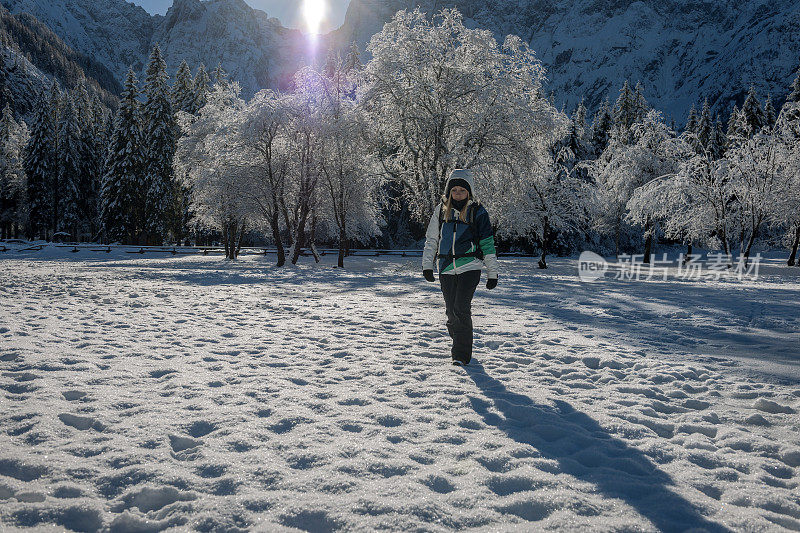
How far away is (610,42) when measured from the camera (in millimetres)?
137250

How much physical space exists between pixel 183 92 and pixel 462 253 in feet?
142

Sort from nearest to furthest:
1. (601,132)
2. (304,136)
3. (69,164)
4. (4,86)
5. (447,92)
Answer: (447,92), (304,136), (69,164), (601,132), (4,86)

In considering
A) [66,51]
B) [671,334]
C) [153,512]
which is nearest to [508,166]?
[671,334]

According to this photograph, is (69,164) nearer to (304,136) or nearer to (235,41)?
(304,136)

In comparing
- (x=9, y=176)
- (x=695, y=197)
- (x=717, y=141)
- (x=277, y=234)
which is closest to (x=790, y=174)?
(x=695, y=197)

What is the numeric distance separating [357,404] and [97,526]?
7.28 ft

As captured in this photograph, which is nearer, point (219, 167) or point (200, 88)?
Result: point (219, 167)

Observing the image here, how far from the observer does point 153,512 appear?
8.03 feet

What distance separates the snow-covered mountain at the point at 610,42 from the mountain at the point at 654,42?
301 mm

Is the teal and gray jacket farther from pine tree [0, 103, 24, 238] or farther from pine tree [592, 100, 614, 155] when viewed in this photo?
pine tree [0, 103, 24, 238]

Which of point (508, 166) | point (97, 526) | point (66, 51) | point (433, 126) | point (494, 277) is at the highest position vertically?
point (66, 51)

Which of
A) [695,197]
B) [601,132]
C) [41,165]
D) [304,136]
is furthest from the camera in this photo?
[601,132]

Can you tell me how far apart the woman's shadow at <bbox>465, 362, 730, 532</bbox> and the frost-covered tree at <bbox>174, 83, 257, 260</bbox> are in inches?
807

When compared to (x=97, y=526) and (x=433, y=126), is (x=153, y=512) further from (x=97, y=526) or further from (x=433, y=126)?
(x=433, y=126)
